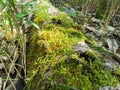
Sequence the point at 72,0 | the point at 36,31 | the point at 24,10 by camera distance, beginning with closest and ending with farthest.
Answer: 1. the point at 24,10
2. the point at 36,31
3. the point at 72,0

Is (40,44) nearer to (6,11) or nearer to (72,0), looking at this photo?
(6,11)

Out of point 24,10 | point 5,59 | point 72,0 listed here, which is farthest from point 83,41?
point 72,0

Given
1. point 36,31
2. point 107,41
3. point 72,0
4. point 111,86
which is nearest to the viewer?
point 111,86

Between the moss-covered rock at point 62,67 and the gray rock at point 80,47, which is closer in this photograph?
the moss-covered rock at point 62,67

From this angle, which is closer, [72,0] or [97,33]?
[97,33]

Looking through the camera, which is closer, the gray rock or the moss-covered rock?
the moss-covered rock

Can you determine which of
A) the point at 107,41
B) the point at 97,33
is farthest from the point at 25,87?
the point at 97,33

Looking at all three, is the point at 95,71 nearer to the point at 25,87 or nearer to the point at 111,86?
the point at 111,86

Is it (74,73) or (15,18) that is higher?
(15,18)

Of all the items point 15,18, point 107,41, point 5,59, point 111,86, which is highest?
point 15,18

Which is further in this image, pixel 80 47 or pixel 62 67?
pixel 80 47
